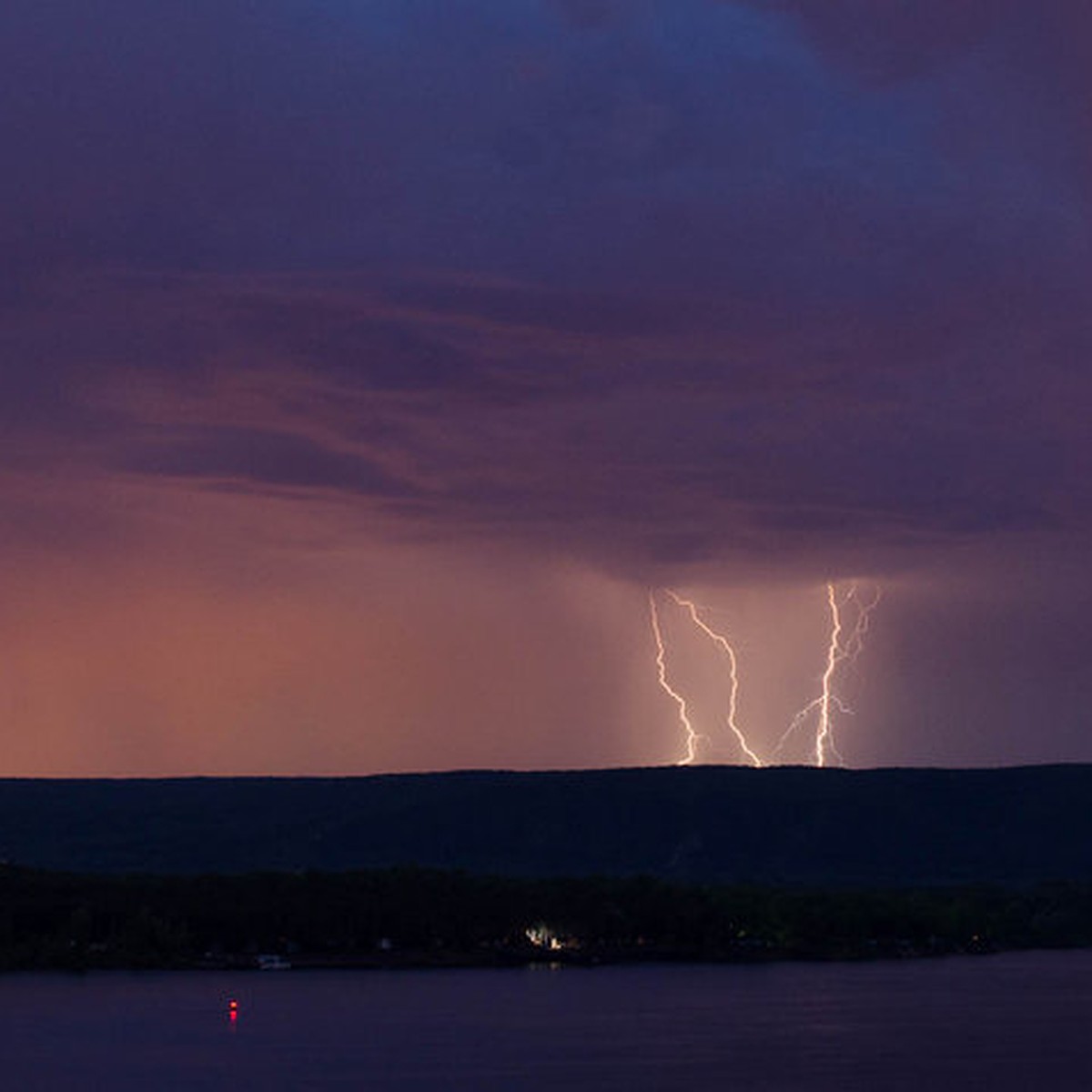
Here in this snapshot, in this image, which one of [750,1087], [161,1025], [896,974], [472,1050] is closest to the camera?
[750,1087]

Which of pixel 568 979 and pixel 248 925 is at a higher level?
pixel 248 925

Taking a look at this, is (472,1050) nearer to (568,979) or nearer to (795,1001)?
(795,1001)

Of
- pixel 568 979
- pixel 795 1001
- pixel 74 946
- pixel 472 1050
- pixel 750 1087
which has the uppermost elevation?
pixel 74 946

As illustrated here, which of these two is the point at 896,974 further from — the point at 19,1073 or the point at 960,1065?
the point at 19,1073

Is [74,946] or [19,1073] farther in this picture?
[74,946]

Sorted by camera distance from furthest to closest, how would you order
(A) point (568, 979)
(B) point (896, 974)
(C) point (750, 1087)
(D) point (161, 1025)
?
(B) point (896, 974) < (A) point (568, 979) < (D) point (161, 1025) < (C) point (750, 1087)

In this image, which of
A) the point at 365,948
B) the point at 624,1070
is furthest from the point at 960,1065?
the point at 365,948
